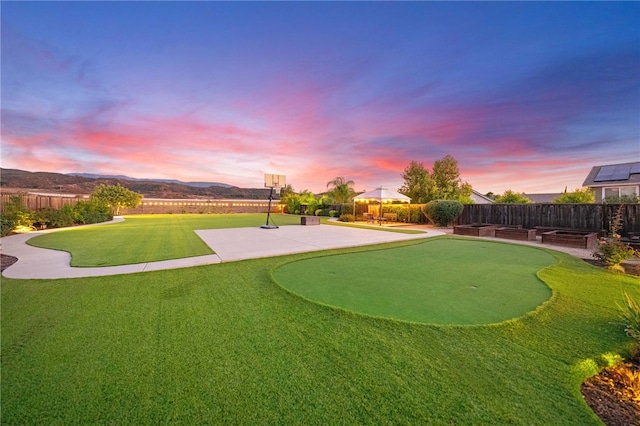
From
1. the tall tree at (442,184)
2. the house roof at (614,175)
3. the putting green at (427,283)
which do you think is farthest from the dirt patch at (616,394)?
the tall tree at (442,184)

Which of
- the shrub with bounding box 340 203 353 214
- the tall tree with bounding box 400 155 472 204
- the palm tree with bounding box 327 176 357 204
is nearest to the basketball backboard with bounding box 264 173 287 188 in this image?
the shrub with bounding box 340 203 353 214

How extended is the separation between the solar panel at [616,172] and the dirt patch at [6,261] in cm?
2708

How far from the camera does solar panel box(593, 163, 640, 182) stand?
15638 mm

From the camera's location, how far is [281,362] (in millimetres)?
2111

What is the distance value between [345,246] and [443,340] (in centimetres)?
543

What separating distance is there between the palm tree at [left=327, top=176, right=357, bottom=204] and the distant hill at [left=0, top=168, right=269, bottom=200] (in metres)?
17.5

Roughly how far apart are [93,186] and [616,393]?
5232 centimetres

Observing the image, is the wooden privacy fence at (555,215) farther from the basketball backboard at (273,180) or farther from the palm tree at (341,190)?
the palm tree at (341,190)

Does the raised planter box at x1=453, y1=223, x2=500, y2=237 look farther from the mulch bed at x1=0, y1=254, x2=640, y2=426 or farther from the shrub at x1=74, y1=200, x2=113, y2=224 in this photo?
the shrub at x1=74, y1=200, x2=113, y2=224

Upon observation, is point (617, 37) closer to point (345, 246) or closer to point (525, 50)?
point (525, 50)

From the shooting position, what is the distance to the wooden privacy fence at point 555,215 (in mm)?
9047

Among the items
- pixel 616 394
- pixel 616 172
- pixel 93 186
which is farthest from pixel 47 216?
pixel 93 186

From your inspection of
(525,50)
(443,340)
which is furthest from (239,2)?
(443,340)

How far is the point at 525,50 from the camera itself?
909 centimetres
